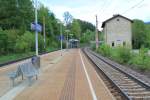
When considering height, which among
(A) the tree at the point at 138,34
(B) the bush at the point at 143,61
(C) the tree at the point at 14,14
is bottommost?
(B) the bush at the point at 143,61

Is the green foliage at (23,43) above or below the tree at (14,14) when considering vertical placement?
below

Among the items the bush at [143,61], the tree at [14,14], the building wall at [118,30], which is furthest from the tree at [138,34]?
the bush at [143,61]

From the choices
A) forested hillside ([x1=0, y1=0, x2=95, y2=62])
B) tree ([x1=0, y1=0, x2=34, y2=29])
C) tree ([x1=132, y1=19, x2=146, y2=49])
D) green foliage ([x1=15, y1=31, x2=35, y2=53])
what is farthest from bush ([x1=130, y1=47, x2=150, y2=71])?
tree ([x1=132, y1=19, x2=146, y2=49])

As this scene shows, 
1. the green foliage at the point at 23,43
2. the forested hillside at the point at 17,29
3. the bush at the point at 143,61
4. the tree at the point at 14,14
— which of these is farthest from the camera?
the tree at the point at 14,14

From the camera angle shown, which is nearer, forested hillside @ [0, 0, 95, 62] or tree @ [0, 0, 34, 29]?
forested hillside @ [0, 0, 95, 62]

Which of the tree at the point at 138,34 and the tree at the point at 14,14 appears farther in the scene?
the tree at the point at 138,34

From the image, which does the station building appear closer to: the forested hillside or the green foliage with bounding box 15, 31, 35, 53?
the forested hillside

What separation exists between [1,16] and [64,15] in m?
107

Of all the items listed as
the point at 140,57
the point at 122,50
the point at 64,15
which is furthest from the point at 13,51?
the point at 64,15

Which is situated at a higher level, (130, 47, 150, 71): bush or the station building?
the station building

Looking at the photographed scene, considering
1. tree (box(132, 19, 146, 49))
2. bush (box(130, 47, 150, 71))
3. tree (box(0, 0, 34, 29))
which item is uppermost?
tree (box(0, 0, 34, 29))

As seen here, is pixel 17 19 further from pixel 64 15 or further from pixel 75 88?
pixel 64 15

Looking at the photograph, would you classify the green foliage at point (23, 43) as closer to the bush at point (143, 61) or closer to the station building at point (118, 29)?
the bush at point (143, 61)

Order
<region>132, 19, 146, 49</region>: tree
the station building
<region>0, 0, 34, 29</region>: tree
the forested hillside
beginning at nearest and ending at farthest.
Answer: the forested hillside, <region>0, 0, 34, 29</region>: tree, the station building, <region>132, 19, 146, 49</region>: tree
